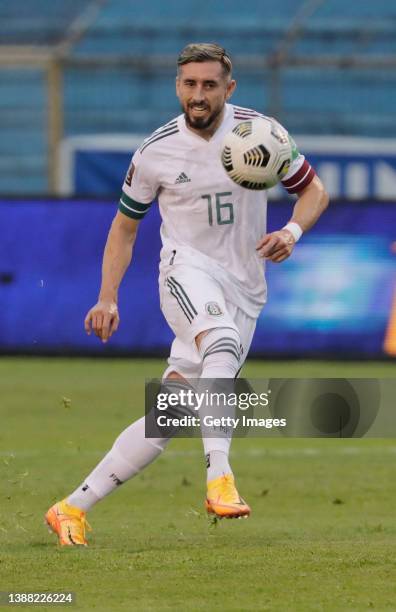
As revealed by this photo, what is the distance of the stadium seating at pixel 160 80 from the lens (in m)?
22.5

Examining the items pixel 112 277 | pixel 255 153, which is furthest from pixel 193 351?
pixel 255 153

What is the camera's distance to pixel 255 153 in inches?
246

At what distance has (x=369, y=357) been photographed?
51.5ft

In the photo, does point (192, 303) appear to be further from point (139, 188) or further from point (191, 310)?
point (139, 188)

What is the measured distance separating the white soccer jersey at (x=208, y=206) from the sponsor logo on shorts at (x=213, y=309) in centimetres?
17

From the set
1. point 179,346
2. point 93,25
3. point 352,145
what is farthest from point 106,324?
point 93,25

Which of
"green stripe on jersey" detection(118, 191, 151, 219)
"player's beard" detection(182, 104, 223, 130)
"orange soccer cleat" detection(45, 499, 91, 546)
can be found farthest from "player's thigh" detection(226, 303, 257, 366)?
"orange soccer cleat" detection(45, 499, 91, 546)

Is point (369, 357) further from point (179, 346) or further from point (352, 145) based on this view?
point (179, 346)

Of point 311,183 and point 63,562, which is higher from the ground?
point 311,183

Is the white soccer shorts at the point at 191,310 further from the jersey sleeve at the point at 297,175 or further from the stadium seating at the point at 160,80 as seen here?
the stadium seating at the point at 160,80

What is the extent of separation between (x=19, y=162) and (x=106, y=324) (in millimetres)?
16596

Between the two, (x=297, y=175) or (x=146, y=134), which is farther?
(x=146, y=134)

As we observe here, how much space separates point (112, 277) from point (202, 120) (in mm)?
786

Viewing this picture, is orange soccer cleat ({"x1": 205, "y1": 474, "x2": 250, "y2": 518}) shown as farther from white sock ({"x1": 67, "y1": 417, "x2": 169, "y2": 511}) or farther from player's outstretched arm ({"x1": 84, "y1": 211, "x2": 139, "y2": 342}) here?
player's outstretched arm ({"x1": 84, "y1": 211, "x2": 139, "y2": 342})
